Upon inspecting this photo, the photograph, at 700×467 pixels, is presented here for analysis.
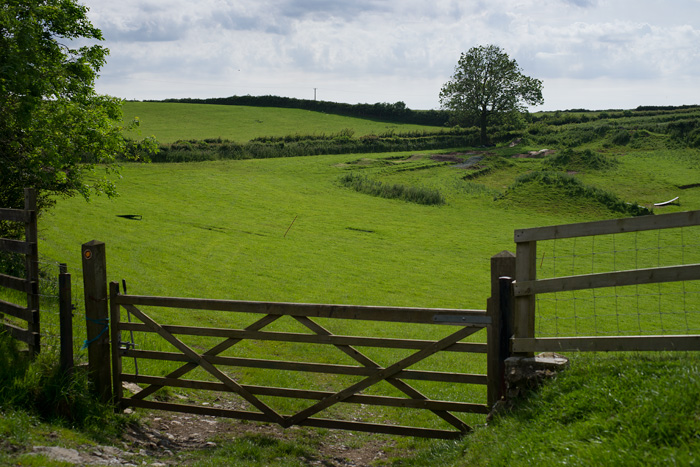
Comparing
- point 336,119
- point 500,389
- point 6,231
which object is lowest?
point 500,389

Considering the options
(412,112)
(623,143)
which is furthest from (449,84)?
(623,143)

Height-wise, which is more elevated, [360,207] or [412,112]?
[412,112]

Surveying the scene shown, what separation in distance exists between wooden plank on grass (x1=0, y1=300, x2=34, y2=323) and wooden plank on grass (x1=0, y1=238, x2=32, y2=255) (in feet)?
2.79

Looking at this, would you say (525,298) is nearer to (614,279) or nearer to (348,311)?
(614,279)

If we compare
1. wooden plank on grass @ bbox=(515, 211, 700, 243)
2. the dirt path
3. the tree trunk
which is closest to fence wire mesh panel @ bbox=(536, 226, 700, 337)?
wooden plank on grass @ bbox=(515, 211, 700, 243)

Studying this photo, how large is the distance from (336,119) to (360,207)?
2275 inches

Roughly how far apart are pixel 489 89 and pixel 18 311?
85.1m

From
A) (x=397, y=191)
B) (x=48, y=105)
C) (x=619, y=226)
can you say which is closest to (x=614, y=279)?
(x=619, y=226)

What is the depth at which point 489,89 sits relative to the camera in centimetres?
8569

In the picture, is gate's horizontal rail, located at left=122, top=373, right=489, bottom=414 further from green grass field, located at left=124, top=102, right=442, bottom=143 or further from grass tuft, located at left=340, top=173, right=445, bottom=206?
green grass field, located at left=124, top=102, right=442, bottom=143

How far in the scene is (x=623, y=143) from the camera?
245 feet

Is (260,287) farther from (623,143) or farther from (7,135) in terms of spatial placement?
(623,143)

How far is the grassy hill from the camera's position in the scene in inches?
233

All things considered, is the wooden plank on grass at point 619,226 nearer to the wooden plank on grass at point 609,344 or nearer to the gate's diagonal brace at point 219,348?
the wooden plank on grass at point 609,344
